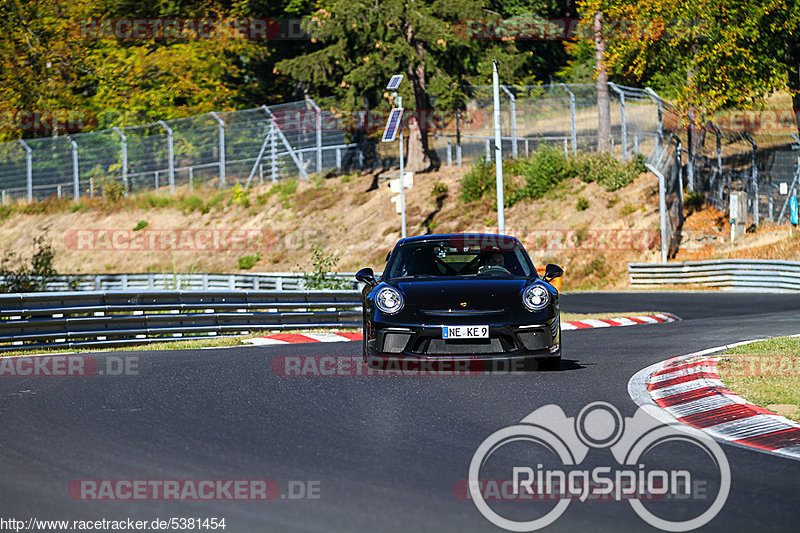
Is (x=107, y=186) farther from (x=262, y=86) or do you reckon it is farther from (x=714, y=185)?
(x=714, y=185)

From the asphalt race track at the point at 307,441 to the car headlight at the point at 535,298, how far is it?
70 cm

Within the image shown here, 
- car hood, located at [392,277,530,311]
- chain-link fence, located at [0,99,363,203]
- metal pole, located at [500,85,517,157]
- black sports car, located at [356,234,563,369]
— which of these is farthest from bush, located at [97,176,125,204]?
car hood, located at [392,277,530,311]

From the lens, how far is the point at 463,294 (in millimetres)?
10742

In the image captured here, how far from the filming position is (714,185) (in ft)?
125

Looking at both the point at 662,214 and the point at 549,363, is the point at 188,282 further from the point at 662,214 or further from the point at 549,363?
the point at 549,363

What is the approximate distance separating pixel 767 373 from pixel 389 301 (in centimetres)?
367

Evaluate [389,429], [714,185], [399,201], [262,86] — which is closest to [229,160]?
[262,86]

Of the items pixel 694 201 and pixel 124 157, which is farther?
pixel 124 157

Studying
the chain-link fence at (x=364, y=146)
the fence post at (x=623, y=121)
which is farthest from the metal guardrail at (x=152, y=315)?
the fence post at (x=623, y=121)

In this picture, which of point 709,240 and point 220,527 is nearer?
point 220,527

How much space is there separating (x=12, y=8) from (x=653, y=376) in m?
14.9

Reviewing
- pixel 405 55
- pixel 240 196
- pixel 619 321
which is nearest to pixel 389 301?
pixel 619 321

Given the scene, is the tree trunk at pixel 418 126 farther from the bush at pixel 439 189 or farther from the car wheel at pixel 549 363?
the car wheel at pixel 549 363

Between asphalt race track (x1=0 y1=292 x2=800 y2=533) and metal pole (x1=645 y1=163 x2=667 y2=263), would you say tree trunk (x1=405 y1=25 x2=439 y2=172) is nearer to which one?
metal pole (x1=645 y1=163 x2=667 y2=263)
